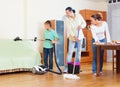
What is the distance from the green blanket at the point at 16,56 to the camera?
475 centimetres

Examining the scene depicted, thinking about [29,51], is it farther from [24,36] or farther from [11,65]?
[24,36]

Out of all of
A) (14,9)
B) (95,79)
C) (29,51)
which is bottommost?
(95,79)

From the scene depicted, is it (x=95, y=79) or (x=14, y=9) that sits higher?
(x=14, y=9)

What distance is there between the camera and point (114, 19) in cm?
756

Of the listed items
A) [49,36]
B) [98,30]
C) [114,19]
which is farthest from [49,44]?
[114,19]

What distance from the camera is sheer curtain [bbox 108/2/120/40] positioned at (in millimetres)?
7469

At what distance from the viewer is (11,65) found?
189 inches

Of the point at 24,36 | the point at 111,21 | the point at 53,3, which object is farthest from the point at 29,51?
the point at 111,21

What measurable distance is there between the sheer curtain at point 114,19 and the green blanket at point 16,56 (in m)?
3.33

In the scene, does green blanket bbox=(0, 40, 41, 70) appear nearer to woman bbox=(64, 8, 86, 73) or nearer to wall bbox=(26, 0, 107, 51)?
woman bbox=(64, 8, 86, 73)

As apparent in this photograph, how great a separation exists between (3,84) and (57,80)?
3.13 ft

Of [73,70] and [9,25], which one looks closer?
[73,70]

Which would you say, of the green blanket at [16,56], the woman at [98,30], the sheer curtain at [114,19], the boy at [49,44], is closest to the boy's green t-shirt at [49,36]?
the boy at [49,44]

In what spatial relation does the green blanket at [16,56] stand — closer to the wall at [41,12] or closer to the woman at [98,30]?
the wall at [41,12]
